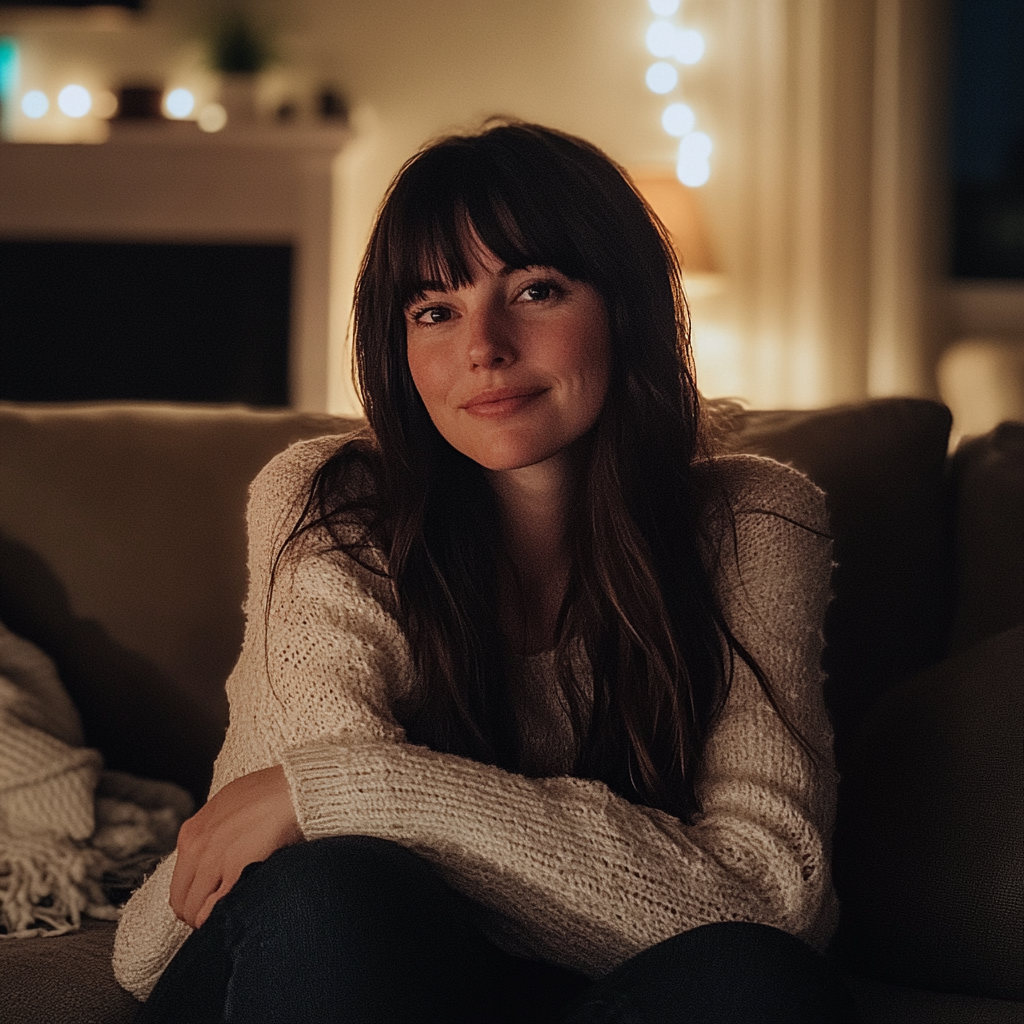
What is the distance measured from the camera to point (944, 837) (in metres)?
1.05

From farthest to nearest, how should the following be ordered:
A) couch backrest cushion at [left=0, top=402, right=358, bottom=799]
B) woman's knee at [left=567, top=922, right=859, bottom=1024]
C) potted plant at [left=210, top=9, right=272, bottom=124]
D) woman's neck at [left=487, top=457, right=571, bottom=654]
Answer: potted plant at [left=210, top=9, right=272, bottom=124] → couch backrest cushion at [left=0, top=402, right=358, bottom=799] → woman's neck at [left=487, top=457, right=571, bottom=654] → woman's knee at [left=567, top=922, right=859, bottom=1024]

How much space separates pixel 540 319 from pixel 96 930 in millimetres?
696

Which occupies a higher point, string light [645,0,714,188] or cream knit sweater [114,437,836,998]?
string light [645,0,714,188]

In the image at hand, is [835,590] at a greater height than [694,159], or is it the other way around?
[694,159]

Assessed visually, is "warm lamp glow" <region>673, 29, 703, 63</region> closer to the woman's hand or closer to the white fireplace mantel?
the white fireplace mantel

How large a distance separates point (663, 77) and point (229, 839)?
328 cm

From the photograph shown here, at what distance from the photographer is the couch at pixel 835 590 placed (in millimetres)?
1098

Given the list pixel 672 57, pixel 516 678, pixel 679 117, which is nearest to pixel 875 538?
pixel 516 678

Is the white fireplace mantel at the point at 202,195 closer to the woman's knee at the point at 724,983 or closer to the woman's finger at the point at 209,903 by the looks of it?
the woman's finger at the point at 209,903

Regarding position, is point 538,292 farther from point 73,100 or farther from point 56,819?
point 73,100

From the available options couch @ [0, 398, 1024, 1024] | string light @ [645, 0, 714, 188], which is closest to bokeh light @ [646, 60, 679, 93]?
string light @ [645, 0, 714, 188]

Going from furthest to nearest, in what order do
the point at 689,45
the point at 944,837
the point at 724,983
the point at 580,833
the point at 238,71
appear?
the point at 689,45
the point at 238,71
the point at 944,837
the point at 580,833
the point at 724,983

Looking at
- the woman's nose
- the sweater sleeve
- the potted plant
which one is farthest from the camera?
the potted plant

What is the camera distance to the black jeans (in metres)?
0.79
